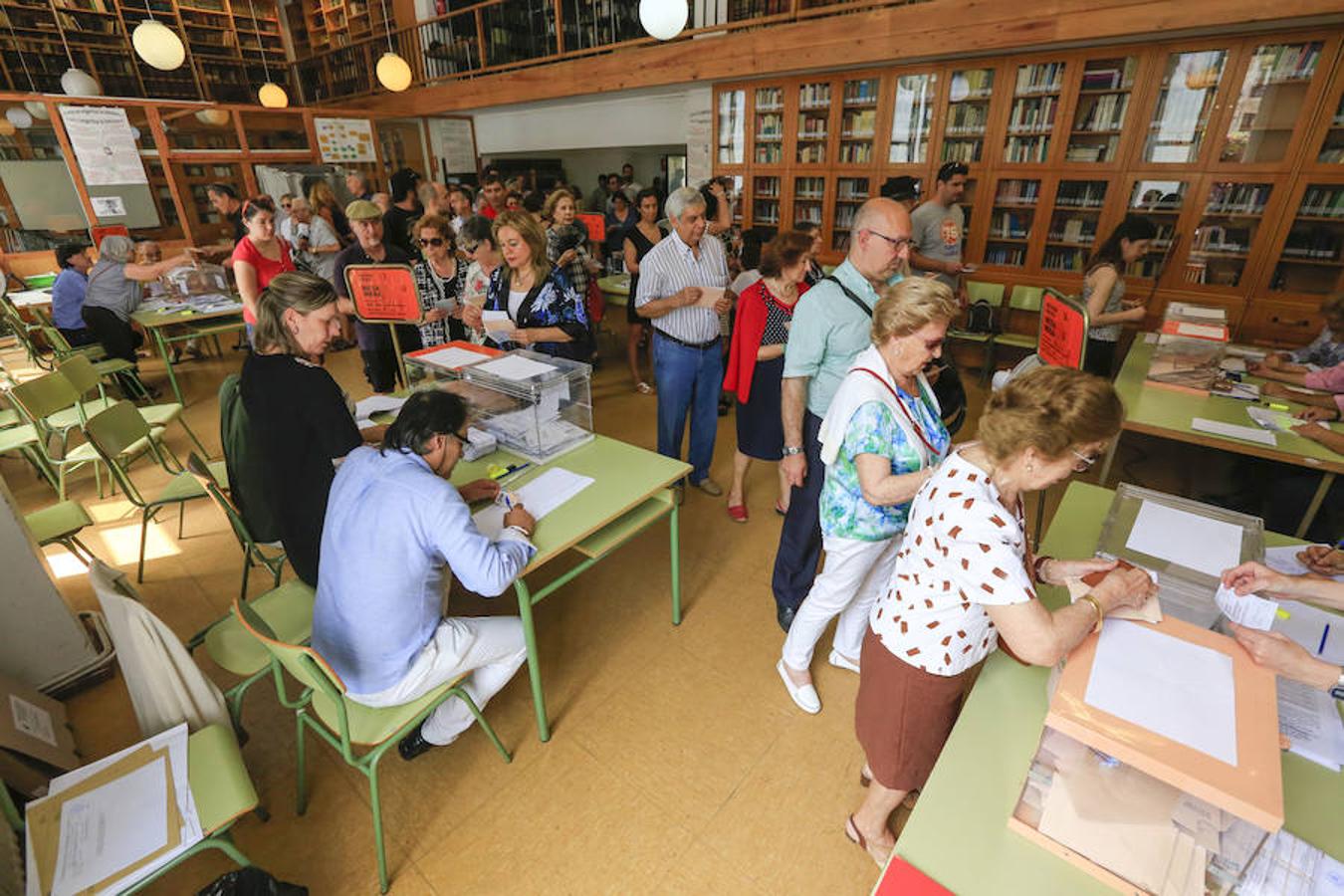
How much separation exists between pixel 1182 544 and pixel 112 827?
2.82 metres

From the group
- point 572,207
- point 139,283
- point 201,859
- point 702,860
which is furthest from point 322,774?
point 139,283

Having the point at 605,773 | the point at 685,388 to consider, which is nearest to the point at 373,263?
the point at 685,388

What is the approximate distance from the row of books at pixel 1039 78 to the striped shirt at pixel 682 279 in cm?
404

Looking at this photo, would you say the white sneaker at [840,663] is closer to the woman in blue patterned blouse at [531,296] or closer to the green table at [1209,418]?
the green table at [1209,418]

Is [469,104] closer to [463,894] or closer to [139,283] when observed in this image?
[139,283]

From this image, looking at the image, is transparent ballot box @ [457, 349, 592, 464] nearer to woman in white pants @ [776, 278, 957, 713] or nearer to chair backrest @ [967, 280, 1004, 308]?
woman in white pants @ [776, 278, 957, 713]

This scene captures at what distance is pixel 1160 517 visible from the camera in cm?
170

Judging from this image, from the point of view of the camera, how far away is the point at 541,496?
7.16 feet

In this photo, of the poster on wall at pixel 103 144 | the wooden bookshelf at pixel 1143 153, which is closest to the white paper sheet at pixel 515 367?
the wooden bookshelf at pixel 1143 153

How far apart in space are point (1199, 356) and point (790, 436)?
2.86 metres

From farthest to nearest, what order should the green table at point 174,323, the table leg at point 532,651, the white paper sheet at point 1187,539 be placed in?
the green table at point 174,323 < the table leg at point 532,651 < the white paper sheet at point 1187,539

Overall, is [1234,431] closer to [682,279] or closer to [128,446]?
[682,279]

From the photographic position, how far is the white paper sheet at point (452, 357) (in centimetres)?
257

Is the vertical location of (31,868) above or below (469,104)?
below
